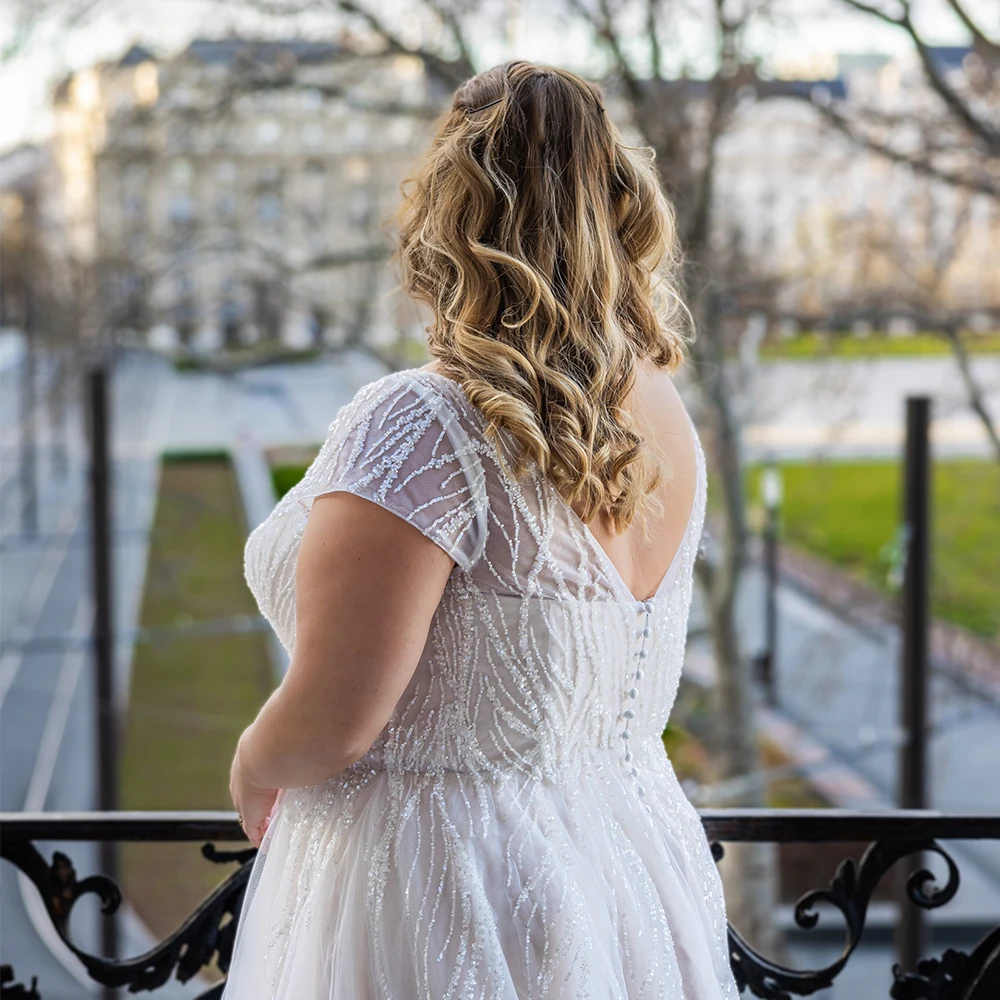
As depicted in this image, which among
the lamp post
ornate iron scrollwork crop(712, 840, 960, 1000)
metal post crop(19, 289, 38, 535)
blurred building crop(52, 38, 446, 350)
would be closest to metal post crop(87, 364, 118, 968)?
blurred building crop(52, 38, 446, 350)

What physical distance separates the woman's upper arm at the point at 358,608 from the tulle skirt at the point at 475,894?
0.54 ft

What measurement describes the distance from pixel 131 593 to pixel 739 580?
7.18m

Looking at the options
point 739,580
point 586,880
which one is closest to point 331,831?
point 586,880

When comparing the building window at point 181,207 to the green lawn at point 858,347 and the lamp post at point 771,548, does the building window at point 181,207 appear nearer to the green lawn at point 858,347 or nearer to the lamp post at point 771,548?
the green lawn at point 858,347

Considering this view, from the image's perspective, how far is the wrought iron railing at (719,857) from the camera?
1.53m

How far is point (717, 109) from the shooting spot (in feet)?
16.7

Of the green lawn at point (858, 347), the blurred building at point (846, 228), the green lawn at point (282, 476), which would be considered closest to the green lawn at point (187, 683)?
the green lawn at point (282, 476)

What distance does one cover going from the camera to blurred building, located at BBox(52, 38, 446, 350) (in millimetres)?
5723

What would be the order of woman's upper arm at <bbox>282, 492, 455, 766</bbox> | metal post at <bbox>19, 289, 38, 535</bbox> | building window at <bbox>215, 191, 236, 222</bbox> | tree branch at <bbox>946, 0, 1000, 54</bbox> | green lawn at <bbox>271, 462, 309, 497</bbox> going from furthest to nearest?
metal post at <bbox>19, 289, 38, 535</bbox> < green lawn at <bbox>271, 462, 309, 497</bbox> < building window at <bbox>215, 191, 236, 222</bbox> < tree branch at <bbox>946, 0, 1000, 54</bbox> < woman's upper arm at <bbox>282, 492, 455, 766</bbox>

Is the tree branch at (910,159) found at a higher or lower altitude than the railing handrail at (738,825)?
higher

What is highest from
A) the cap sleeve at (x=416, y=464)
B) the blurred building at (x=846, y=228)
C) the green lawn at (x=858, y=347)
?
the blurred building at (x=846, y=228)

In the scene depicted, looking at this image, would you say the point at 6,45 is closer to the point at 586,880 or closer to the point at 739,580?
the point at 739,580

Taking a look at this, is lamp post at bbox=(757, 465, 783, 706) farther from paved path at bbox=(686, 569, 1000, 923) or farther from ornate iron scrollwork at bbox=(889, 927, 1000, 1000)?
ornate iron scrollwork at bbox=(889, 927, 1000, 1000)

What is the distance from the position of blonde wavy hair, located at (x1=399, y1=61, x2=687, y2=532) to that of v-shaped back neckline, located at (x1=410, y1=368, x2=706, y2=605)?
0.01 meters
